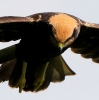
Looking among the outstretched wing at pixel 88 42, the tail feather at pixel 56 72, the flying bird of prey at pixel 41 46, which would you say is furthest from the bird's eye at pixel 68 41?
the tail feather at pixel 56 72

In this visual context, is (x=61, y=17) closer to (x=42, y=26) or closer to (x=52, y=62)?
(x=42, y=26)

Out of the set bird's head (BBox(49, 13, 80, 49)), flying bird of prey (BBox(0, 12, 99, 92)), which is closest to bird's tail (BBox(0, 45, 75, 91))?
flying bird of prey (BBox(0, 12, 99, 92))

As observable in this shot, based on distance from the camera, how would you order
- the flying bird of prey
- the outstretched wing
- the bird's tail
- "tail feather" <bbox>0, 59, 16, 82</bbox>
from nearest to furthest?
the flying bird of prey < the outstretched wing < the bird's tail < "tail feather" <bbox>0, 59, 16, 82</bbox>

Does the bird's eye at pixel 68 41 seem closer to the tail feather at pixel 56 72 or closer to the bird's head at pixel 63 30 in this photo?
the bird's head at pixel 63 30

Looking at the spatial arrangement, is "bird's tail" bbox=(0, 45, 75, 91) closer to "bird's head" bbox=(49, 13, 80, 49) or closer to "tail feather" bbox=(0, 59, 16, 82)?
"tail feather" bbox=(0, 59, 16, 82)

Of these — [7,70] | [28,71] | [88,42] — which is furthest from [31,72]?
[88,42]

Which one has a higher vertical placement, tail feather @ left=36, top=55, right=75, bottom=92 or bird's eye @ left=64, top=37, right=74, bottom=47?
bird's eye @ left=64, top=37, right=74, bottom=47

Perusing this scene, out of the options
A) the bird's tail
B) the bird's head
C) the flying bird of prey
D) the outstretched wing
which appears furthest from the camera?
the bird's tail

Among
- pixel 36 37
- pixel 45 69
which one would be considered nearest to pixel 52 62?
pixel 45 69
